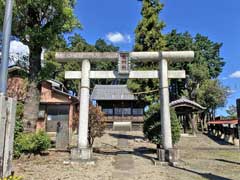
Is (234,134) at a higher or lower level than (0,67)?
lower

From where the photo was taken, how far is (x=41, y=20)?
1114 centimetres

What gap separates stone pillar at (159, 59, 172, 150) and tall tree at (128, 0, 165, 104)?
7956 mm

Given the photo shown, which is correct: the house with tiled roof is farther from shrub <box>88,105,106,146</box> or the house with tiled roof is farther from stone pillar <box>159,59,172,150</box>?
stone pillar <box>159,59,172,150</box>

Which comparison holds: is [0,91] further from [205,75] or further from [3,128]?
[205,75]

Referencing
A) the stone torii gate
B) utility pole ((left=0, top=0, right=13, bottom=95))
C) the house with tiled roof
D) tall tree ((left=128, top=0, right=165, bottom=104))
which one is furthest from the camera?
the house with tiled roof

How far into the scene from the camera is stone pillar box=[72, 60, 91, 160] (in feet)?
30.5

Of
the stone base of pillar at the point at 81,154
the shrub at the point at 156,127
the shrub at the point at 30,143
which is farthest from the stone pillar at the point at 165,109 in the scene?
the shrub at the point at 30,143

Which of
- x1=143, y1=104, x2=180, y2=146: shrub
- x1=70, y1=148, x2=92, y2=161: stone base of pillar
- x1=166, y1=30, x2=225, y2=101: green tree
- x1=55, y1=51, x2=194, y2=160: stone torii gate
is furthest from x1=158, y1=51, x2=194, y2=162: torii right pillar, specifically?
x1=166, y1=30, x2=225, y2=101: green tree

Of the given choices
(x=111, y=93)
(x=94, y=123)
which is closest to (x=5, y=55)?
(x=94, y=123)

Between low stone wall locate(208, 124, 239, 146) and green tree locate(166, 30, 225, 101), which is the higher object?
green tree locate(166, 30, 225, 101)

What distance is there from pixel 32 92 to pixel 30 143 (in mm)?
2454

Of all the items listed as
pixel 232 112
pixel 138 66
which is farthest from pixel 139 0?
pixel 232 112

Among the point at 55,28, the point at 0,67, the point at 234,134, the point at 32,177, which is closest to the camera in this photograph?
the point at 0,67

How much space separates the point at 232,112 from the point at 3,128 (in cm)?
4491
